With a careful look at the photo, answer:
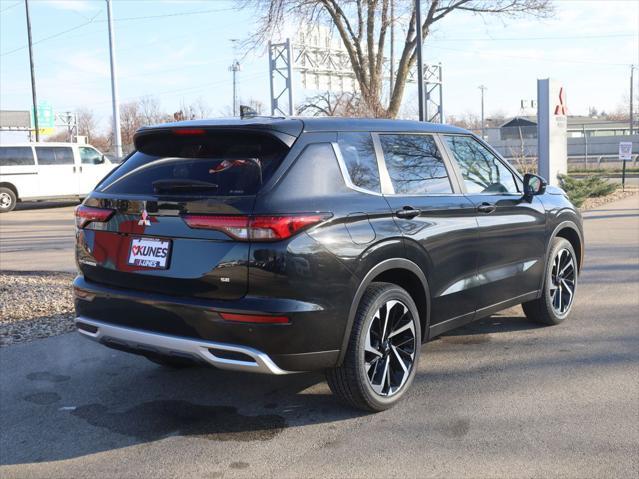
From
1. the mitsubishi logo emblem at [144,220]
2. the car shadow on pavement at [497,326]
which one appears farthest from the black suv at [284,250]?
the car shadow on pavement at [497,326]

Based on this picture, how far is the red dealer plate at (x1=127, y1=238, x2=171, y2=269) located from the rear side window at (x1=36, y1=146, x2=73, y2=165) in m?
19.1

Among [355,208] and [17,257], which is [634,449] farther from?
[17,257]

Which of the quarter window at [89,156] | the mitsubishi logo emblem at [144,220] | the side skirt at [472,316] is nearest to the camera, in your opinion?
the mitsubishi logo emblem at [144,220]

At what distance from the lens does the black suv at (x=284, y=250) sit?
3717 mm

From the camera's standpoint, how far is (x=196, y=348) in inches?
149

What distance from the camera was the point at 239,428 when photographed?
4176 mm

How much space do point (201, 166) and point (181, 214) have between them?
365mm

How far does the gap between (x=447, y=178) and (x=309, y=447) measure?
7.31ft

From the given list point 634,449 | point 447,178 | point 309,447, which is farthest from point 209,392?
point 634,449

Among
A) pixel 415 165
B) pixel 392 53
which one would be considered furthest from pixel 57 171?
pixel 415 165

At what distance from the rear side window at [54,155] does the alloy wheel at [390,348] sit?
766 inches

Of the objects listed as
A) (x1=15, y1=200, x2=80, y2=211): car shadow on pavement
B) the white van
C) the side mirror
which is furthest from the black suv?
(x1=15, y1=200, x2=80, y2=211): car shadow on pavement

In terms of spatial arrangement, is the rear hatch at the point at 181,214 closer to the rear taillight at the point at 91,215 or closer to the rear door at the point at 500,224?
the rear taillight at the point at 91,215

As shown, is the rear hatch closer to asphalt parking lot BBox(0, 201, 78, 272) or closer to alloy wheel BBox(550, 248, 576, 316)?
alloy wheel BBox(550, 248, 576, 316)
